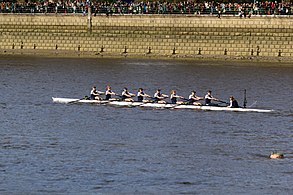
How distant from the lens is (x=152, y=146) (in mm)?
46781

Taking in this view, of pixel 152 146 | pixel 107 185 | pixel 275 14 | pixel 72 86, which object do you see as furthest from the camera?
pixel 275 14

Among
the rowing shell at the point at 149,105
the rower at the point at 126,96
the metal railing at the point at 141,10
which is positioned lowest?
the rowing shell at the point at 149,105

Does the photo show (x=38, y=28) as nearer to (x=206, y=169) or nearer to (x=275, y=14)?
(x=275, y=14)

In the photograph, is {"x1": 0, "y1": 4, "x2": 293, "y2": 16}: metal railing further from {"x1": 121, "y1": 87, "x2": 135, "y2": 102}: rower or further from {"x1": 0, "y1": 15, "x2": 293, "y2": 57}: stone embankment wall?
{"x1": 121, "y1": 87, "x2": 135, "y2": 102}: rower

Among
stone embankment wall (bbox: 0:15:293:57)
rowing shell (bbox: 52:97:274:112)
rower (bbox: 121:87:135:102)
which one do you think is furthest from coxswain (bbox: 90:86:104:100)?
stone embankment wall (bbox: 0:15:293:57)

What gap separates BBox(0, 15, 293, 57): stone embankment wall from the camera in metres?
79.6

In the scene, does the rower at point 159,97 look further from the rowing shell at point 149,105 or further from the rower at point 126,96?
the rower at point 126,96

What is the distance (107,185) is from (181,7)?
153ft

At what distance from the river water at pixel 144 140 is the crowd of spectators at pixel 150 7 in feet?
21.9

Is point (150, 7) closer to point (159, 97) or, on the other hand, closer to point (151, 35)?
point (151, 35)

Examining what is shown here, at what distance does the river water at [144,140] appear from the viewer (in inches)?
1569

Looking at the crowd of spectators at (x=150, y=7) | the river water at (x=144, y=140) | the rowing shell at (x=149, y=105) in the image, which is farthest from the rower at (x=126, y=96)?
the crowd of spectators at (x=150, y=7)

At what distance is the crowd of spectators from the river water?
6.68 m

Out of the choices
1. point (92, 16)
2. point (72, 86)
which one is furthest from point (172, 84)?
point (92, 16)
